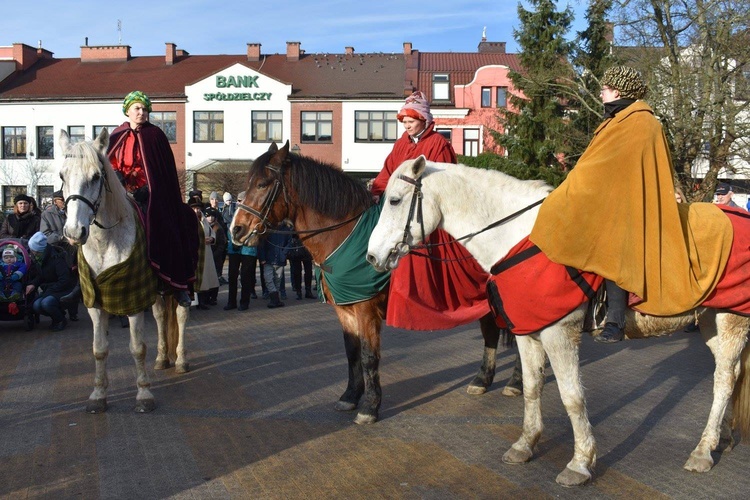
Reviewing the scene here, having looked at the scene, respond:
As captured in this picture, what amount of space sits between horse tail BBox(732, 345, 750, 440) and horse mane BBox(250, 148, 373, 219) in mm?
3281

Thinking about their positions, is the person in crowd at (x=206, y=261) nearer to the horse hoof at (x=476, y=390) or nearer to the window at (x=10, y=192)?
the horse hoof at (x=476, y=390)

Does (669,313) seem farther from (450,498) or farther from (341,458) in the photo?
(341,458)

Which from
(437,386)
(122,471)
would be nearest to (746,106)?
(437,386)

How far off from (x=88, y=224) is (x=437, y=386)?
387 centimetres

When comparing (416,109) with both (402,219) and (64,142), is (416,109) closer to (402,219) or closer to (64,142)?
(402,219)

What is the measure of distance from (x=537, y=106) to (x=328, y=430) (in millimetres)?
24126

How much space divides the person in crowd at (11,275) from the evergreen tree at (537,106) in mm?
19931

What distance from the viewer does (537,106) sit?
27.7 m

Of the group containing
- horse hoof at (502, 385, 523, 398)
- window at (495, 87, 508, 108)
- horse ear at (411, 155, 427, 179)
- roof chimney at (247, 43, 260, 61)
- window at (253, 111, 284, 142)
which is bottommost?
horse hoof at (502, 385, 523, 398)

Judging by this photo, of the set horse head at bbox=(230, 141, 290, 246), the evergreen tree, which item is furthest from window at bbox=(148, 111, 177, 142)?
horse head at bbox=(230, 141, 290, 246)

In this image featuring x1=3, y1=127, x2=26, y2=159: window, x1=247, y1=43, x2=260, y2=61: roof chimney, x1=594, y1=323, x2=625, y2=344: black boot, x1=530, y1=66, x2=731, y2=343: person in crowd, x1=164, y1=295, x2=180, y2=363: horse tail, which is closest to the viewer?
x1=530, y1=66, x2=731, y2=343: person in crowd

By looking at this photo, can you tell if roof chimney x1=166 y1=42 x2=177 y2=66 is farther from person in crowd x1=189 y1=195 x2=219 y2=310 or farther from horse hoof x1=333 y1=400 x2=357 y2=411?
horse hoof x1=333 y1=400 x2=357 y2=411

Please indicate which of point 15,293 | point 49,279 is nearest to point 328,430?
point 15,293

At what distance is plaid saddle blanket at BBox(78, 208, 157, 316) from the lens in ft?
20.2
